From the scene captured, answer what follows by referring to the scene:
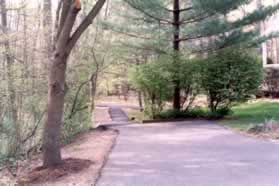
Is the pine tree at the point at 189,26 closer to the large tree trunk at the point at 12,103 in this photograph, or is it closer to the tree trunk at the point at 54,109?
the large tree trunk at the point at 12,103

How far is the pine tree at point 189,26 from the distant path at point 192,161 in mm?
5505

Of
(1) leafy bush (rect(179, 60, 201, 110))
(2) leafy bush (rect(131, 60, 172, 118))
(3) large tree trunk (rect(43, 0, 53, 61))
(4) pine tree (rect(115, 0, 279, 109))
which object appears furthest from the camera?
(4) pine tree (rect(115, 0, 279, 109))

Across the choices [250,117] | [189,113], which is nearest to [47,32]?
[189,113]

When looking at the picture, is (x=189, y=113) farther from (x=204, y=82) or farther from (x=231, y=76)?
(x=231, y=76)

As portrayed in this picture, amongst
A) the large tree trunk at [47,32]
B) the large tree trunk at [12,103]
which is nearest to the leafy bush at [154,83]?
the large tree trunk at [47,32]

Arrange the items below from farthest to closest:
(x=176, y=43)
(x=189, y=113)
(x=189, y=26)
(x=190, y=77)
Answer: (x=176, y=43), (x=189, y=26), (x=189, y=113), (x=190, y=77)

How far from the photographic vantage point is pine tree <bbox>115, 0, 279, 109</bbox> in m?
14.1

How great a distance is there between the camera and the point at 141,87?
14617mm

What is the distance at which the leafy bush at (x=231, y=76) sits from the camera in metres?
13.2

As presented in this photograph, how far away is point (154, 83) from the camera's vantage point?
46.0 feet

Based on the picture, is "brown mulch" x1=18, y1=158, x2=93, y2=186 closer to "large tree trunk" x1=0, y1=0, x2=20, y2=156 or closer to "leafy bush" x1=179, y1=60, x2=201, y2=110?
"large tree trunk" x1=0, y1=0, x2=20, y2=156

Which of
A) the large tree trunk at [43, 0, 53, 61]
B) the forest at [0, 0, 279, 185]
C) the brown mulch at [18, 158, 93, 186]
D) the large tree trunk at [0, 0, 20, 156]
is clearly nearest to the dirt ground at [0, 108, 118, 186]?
the brown mulch at [18, 158, 93, 186]

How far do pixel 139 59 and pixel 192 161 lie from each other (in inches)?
466

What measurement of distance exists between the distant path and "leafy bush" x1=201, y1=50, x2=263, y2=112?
369cm
